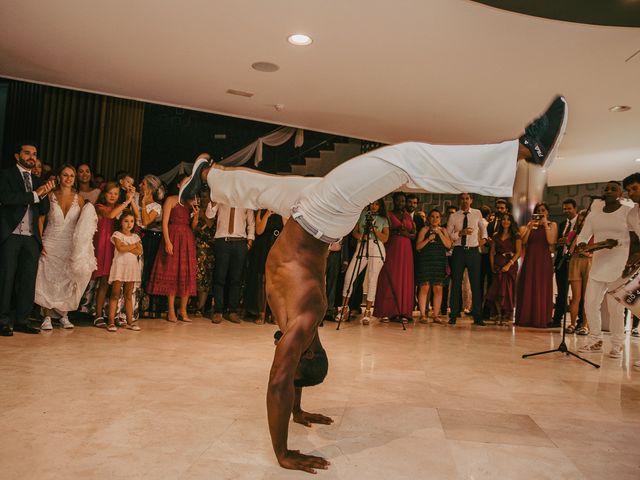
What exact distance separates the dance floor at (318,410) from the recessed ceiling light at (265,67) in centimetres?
275

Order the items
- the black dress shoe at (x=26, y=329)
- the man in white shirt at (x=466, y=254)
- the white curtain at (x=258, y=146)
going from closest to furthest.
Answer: the black dress shoe at (x=26, y=329) → the man in white shirt at (x=466, y=254) → the white curtain at (x=258, y=146)

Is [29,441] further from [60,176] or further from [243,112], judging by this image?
[243,112]

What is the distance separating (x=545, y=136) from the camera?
1744 mm

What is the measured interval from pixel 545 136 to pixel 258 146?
5.79 m

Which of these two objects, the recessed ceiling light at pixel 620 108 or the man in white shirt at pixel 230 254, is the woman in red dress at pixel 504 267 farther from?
the man in white shirt at pixel 230 254

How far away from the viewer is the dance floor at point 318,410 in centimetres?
181

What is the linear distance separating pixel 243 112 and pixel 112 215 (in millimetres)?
2684

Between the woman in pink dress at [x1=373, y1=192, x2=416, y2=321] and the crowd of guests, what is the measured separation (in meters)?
0.01

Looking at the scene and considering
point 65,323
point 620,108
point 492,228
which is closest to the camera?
point 65,323

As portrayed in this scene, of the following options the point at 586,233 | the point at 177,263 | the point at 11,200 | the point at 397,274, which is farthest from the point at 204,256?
the point at 586,233

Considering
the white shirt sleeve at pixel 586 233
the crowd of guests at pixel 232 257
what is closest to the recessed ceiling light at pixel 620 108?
the crowd of guests at pixel 232 257

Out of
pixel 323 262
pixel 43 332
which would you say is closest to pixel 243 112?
pixel 43 332

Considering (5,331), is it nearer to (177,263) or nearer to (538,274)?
(177,263)

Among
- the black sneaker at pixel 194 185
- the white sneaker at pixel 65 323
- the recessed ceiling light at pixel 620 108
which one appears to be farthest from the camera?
the recessed ceiling light at pixel 620 108
